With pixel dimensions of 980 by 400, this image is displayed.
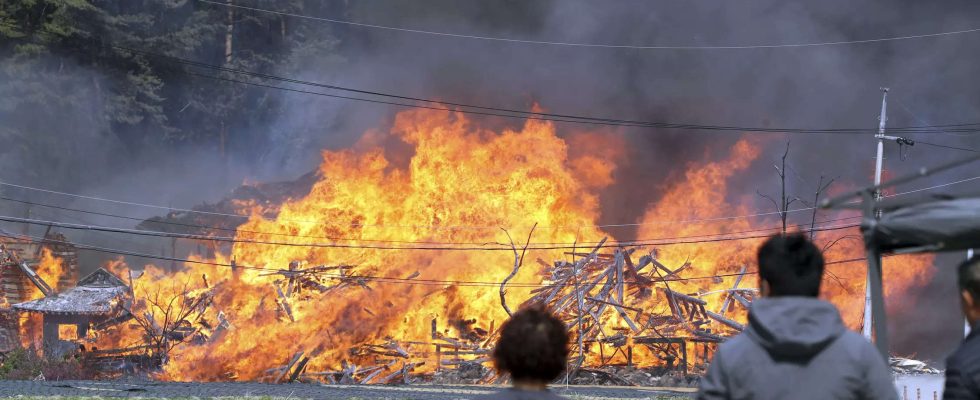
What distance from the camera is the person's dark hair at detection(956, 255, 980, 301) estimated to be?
4082mm

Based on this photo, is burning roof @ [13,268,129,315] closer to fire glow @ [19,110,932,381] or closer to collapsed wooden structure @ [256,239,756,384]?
fire glow @ [19,110,932,381]

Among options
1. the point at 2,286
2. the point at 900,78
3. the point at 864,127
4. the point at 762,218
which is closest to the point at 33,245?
the point at 2,286

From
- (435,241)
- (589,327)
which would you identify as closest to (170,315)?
(435,241)

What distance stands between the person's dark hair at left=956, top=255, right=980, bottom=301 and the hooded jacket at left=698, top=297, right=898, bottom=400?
765 mm

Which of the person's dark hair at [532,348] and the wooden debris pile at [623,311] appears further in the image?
the wooden debris pile at [623,311]

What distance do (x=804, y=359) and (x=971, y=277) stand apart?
1.04 metres

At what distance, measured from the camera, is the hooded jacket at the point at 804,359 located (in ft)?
11.7

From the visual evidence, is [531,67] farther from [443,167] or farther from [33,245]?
[33,245]

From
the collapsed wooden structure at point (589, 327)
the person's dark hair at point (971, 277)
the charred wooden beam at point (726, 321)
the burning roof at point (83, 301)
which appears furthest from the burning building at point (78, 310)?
the person's dark hair at point (971, 277)

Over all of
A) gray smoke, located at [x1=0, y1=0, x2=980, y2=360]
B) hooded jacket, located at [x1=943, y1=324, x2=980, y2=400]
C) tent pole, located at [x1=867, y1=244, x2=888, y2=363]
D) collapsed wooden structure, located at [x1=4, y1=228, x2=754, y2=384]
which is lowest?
collapsed wooden structure, located at [x1=4, y1=228, x2=754, y2=384]

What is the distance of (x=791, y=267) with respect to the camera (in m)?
3.69

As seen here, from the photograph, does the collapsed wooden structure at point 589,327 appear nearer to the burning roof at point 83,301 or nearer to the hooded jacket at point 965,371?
the burning roof at point 83,301

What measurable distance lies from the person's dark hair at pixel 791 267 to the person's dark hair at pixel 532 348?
2.79 ft

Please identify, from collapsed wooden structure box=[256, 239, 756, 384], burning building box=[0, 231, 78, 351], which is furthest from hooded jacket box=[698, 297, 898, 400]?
burning building box=[0, 231, 78, 351]
